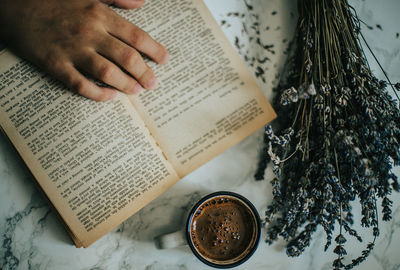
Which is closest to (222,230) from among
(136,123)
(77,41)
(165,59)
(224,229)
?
(224,229)

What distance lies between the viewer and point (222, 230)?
64cm

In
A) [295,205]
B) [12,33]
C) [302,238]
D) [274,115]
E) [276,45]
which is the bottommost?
[302,238]

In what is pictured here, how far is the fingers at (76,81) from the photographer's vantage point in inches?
24.3

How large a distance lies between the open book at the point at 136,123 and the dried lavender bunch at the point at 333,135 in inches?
5.3

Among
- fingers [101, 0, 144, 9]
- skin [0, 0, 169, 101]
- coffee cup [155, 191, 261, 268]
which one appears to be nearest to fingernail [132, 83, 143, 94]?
skin [0, 0, 169, 101]

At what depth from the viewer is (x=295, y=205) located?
1.94 feet

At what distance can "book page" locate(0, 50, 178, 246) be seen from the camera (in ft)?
2.08

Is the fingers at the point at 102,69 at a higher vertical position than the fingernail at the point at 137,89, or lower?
higher

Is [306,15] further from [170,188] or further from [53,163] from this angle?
[53,163]

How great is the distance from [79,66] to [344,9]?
634 millimetres

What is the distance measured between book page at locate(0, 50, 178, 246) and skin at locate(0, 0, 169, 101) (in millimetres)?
35

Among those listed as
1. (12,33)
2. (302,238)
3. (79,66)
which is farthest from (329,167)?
(12,33)

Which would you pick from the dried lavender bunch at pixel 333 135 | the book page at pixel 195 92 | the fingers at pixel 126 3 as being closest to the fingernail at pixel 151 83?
the book page at pixel 195 92

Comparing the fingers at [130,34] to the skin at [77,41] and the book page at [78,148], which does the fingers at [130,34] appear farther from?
the book page at [78,148]
